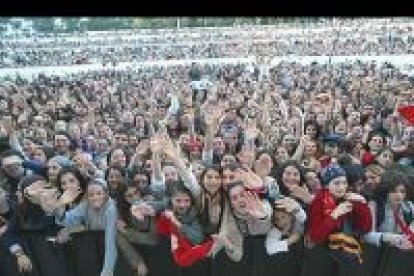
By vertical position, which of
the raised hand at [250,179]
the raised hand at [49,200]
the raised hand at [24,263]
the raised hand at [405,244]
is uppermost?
the raised hand at [250,179]

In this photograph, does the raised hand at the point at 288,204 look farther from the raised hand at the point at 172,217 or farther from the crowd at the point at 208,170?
the raised hand at the point at 172,217

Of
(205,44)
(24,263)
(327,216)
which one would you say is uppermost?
(205,44)

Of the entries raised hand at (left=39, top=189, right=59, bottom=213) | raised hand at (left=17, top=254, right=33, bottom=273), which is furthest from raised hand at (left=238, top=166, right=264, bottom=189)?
raised hand at (left=17, top=254, right=33, bottom=273)

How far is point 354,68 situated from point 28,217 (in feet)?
3.69

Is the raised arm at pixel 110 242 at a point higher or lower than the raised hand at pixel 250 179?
lower

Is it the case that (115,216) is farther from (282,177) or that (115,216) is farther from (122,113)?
(282,177)

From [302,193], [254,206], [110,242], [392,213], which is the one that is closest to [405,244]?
[392,213]

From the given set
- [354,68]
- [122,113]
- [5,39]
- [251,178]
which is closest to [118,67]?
[122,113]

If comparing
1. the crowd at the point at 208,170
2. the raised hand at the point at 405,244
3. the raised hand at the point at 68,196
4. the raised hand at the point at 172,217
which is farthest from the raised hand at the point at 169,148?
the raised hand at the point at 405,244

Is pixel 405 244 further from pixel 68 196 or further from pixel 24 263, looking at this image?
pixel 24 263

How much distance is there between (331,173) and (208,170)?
0.39 meters

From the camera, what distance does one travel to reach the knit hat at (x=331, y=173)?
9.20 ft

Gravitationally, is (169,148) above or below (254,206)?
above

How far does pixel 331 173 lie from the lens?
2.81 meters
